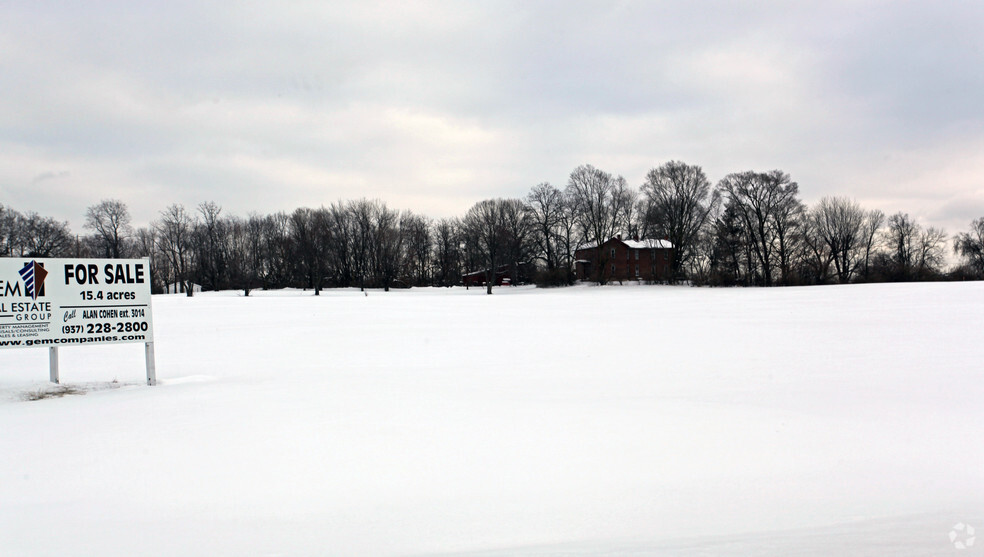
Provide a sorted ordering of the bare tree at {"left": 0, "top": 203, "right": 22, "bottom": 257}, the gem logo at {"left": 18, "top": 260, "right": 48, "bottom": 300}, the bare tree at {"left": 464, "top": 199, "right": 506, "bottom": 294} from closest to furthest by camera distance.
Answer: the gem logo at {"left": 18, "top": 260, "right": 48, "bottom": 300}
the bare tree at {"left": 0, "top": 203, "right": 22, "bottom": 257}
the bare tree at {"left": 464, "top": 199, "right": 506, "bottom": 294}

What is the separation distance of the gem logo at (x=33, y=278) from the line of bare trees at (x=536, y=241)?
216 ft

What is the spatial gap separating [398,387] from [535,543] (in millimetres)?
6195

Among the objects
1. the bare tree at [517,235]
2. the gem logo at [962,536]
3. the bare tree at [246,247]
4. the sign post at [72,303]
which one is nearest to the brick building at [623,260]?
the bare tree at [517,235]

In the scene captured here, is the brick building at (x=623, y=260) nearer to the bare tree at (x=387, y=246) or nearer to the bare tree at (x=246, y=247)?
the bare tree at (x=387, y=246)

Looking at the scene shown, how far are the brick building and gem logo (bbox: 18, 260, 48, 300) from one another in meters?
72.5

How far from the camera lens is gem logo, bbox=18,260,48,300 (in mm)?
10070

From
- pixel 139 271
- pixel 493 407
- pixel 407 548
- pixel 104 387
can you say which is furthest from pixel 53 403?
pixel 407 548

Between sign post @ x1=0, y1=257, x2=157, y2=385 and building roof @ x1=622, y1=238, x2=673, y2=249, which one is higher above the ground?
building roof @ x1=622, y1=238, x2=673, y2=249

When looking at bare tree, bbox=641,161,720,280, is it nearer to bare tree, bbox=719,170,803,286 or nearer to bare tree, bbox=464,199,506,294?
bare tree, bbox=719,170,803,286

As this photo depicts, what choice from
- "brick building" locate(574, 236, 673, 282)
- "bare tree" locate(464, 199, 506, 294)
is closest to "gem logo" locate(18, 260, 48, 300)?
"bare tree" locate(464, 199, 506, 294)

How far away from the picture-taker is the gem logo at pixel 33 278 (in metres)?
10.1

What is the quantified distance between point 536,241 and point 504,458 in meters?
88.4

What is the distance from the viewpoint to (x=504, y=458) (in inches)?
245

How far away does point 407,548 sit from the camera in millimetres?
4316
